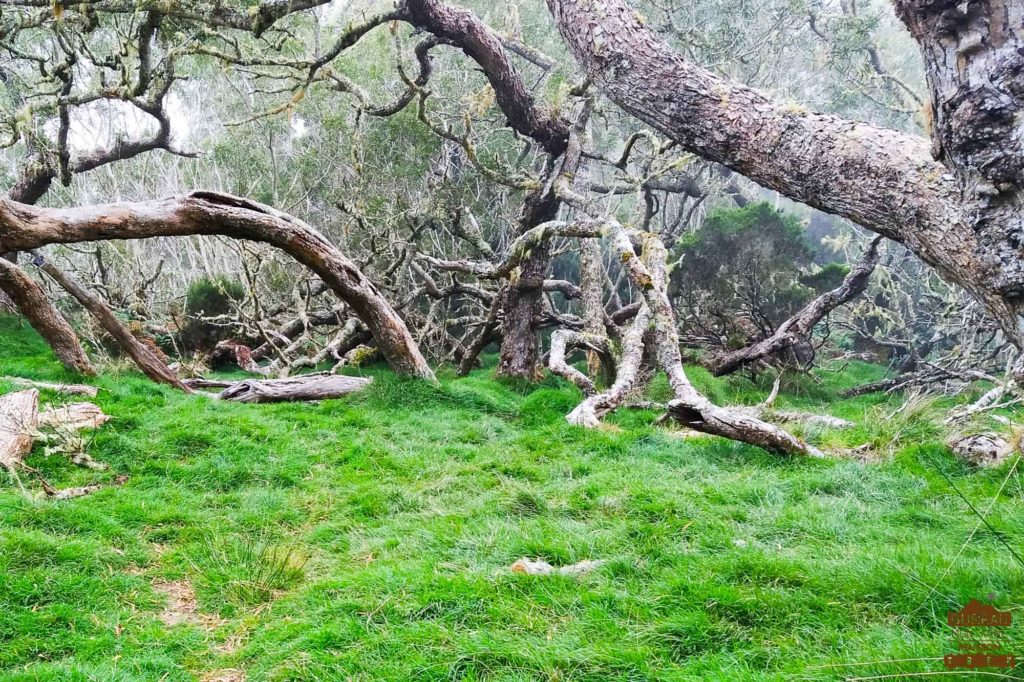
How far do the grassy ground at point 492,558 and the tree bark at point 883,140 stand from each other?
118 cm

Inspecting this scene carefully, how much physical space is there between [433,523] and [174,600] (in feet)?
5.04

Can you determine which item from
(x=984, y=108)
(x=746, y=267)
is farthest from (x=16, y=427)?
(x=746, y=267)

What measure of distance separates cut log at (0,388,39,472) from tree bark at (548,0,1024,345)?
5072 mm

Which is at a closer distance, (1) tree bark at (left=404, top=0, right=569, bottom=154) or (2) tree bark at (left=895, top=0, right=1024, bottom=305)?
(2) tree bark at (left=895, top=0, right=1024, bottom=305)

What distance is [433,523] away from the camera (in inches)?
163

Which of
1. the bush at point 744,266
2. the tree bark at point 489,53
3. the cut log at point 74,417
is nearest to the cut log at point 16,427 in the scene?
the cut log at point 74,417

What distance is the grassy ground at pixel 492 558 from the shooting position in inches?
102

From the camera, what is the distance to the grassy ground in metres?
2.60

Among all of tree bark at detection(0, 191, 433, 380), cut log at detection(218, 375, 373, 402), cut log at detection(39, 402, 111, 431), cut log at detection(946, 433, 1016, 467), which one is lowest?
cut log at detection(218, 375, 373, 402)

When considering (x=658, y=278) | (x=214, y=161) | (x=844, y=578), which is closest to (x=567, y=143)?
(x=658, y=278)

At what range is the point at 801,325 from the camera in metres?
9.41

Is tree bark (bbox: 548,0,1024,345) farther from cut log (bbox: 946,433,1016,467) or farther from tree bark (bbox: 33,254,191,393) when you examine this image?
tree bark (bbox: 33,254,191,393)

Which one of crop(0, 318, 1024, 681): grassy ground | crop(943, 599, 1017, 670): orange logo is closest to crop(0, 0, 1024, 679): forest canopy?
crop(0, 318, 1024, 681): grassy ground

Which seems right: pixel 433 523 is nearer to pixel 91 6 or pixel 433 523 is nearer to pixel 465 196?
pixel 91 6
